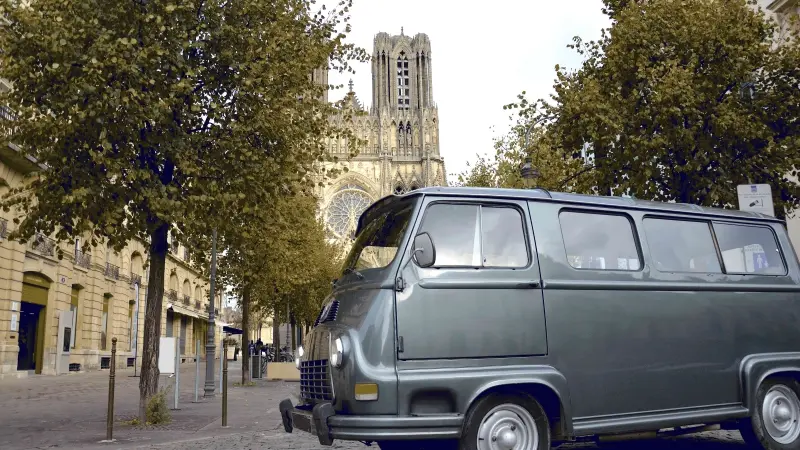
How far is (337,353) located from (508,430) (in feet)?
4.83

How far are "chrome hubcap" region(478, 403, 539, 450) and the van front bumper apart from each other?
10.0 inches

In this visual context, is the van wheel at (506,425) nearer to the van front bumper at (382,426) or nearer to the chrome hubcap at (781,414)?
the van front bumper at (382,426)

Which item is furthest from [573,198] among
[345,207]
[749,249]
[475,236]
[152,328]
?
[345,207]

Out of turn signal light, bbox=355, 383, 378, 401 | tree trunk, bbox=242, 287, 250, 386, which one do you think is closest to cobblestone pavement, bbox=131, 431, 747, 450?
turn signal light, bbox=355, 383, 378, 401

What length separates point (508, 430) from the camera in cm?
539

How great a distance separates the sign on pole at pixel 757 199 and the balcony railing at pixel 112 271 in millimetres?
31583

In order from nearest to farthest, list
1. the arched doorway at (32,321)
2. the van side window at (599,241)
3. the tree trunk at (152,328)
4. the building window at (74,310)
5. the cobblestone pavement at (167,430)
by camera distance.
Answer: the van side window at (599,241), the cobblestone pavement at (167,430), the tree trunk at (152,328), the arched doorway at (32,321), the building window at (74,310)

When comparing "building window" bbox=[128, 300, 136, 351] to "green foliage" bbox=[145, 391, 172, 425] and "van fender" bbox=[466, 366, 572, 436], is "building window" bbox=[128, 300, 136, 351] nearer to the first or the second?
"green foliage" bbox=[145, 391, 172, 425]

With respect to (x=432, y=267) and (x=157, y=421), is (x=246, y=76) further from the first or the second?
(x=432, y=267)

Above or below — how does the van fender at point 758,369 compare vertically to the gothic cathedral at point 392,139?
below

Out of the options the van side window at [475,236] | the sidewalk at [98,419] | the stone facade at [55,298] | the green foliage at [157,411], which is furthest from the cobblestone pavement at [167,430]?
the stone facade at [55,298]

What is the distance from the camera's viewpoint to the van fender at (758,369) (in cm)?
654

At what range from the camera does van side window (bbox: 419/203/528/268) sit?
18.6 feet

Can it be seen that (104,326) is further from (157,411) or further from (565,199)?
(565,199)
